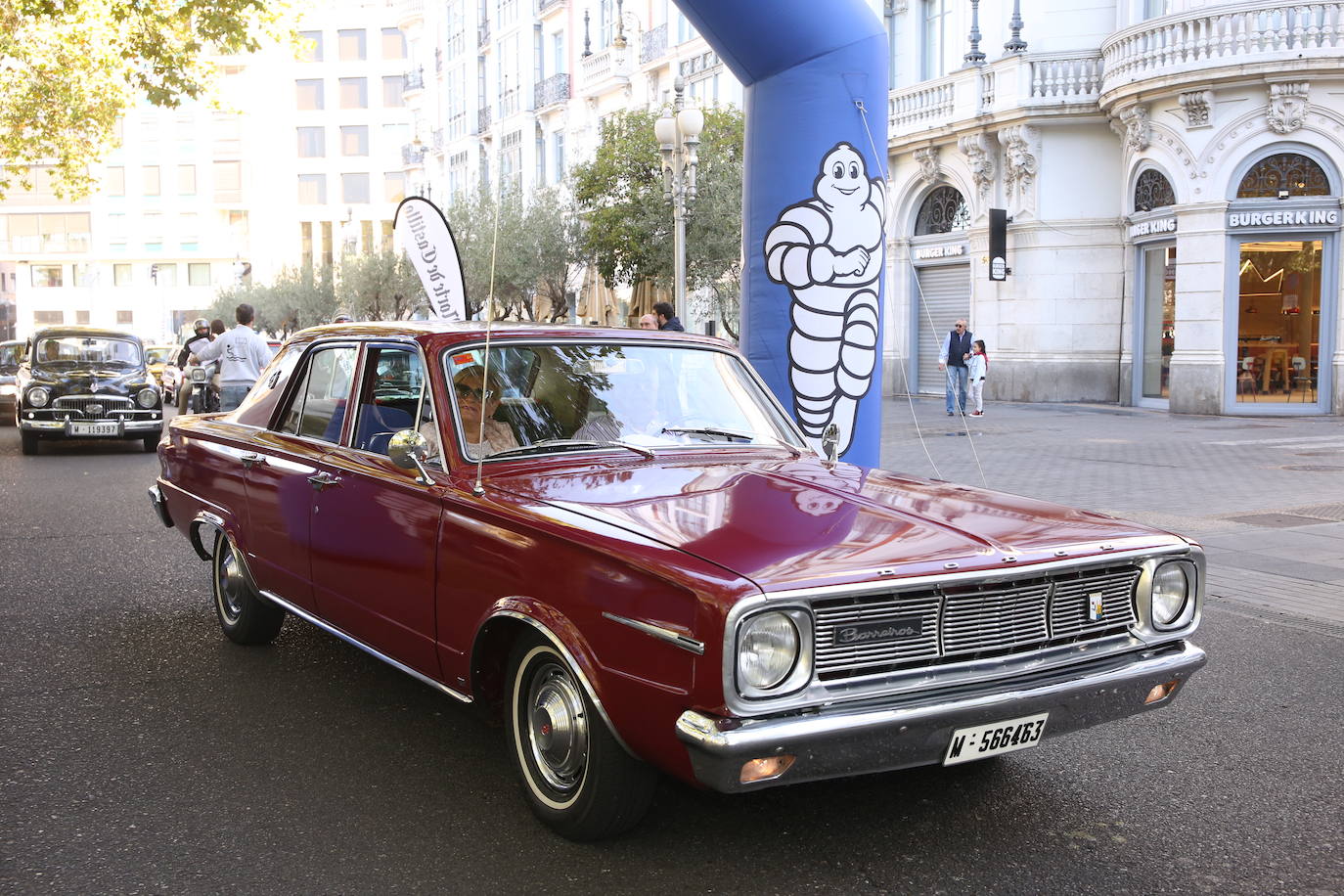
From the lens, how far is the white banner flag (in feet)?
46.2

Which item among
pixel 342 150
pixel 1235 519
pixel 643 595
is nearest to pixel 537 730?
pixel 643 595

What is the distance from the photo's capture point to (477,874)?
3529mm

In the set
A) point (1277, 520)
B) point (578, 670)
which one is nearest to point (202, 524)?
point (578, 670)

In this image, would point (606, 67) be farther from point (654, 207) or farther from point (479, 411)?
point (479, 411)

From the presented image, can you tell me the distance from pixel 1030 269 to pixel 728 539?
23.9 m

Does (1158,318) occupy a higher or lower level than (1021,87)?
lower

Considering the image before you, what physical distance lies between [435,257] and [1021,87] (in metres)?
15.9

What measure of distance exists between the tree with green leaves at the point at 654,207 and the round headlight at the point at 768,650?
83.1ft

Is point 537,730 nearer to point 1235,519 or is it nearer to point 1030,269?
point 1235,519

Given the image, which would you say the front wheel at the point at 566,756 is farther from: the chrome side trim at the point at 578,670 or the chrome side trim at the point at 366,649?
the chrome side trim at the point at 366,649

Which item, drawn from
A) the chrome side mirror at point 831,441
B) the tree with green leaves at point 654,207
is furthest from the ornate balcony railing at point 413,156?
the chrome side mirror at point 831,441

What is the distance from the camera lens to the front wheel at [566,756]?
3555 millimetres

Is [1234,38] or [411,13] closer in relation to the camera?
[1234,38]

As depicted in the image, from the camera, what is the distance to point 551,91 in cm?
4781
